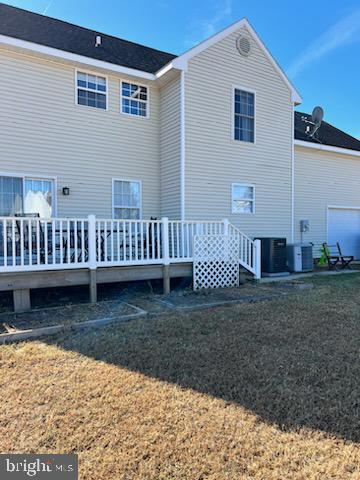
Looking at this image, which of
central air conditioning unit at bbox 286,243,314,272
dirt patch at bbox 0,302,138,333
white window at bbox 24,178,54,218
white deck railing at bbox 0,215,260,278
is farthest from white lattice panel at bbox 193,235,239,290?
white window at bbox 24,178,54,218

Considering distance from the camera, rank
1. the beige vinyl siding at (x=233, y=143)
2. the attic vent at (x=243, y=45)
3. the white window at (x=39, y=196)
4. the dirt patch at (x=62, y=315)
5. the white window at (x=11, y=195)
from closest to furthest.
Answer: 1. the dirt patch at (x=62, y=315)
2. the white window at (x=11, y=195)
3. the white window at (x=39, y=196)
4. the beige vinyl siding at (x=233, y=143)
5. the attic vent at (x=243, y=45)

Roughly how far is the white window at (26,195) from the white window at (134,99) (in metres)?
3.09

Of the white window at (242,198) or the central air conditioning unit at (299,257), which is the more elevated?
the white window at (242,198)

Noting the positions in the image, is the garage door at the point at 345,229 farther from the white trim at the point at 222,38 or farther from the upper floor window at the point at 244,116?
the upper floor window at the point at 244,116

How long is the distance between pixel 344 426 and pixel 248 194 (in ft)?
29.1

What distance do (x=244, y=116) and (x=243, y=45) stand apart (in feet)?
6.89

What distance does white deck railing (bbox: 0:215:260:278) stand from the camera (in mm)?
6020

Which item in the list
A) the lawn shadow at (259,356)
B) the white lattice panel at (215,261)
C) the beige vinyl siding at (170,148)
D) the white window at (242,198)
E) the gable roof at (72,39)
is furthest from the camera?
the white window at (242,198)

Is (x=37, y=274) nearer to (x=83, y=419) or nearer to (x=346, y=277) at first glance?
(x=83, y=419)

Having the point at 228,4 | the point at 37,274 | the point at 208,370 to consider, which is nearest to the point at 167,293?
the point at 37,274

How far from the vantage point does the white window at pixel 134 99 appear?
9823 millimetres

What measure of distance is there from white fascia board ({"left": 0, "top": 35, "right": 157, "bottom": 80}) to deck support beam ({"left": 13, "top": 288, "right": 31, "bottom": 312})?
5822 mm

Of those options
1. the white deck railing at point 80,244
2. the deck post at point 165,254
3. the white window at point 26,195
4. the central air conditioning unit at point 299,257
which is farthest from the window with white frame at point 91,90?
the central air conditioning unit at point 299,257

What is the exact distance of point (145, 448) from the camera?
7.79ft
